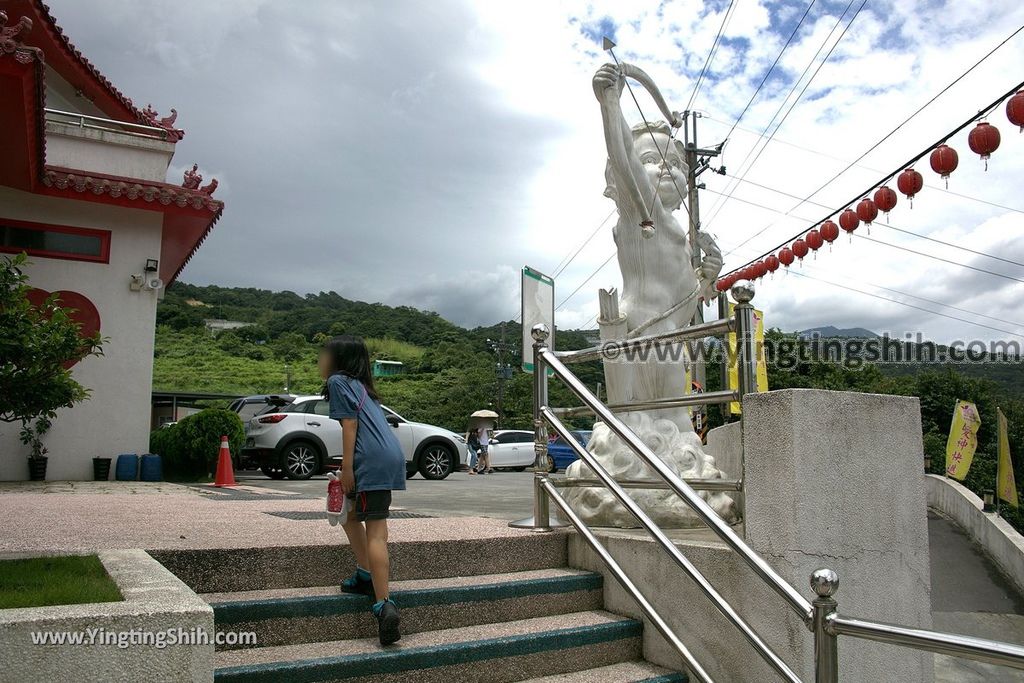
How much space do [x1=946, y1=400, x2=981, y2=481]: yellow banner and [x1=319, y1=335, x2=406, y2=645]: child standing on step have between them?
1476cm

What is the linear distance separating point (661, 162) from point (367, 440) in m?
3.88

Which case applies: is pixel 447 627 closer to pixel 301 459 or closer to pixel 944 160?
pixel 944 160

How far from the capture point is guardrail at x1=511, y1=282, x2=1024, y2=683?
188 cm

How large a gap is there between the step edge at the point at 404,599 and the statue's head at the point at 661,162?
306 cm

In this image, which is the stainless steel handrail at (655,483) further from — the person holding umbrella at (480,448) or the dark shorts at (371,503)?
the person holding umbrella at (480,448)

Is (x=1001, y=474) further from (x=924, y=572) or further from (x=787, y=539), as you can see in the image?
(x=787, y=539)

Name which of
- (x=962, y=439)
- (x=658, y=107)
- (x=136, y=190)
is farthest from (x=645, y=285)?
(x=962, y=439)

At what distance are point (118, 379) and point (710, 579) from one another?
1076 centimetres

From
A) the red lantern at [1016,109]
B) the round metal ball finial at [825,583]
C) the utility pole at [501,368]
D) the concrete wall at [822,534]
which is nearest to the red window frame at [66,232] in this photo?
the concrete wall at [822,534]

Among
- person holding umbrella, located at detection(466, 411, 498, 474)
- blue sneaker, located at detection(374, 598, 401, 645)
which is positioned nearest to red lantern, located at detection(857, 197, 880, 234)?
blue sneaker, located at detection(374, 598, 401, 645)

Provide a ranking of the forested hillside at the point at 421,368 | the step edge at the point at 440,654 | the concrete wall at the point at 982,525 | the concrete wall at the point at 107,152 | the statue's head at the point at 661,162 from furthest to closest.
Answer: the forested hillside at the point at 421,368
the concrete wall at the point at 107,152
the concrete wall at the point at 982,525
the statue's head at the point at 661,162
the step edge at the point at 440,654

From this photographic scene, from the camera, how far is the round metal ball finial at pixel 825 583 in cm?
200

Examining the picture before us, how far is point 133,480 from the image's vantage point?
36.8 feet

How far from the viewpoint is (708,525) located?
2.69 metres
